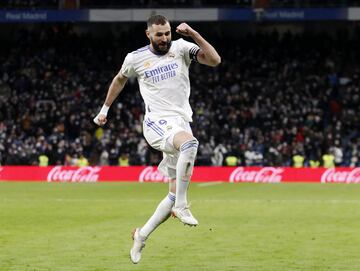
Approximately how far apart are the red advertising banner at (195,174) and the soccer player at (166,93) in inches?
957

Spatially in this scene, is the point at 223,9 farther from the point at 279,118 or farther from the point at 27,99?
the point at 27,99

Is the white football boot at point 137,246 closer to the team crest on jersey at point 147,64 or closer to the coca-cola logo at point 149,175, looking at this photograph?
the team crest on jersey at point 147,64

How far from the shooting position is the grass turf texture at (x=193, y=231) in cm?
1248

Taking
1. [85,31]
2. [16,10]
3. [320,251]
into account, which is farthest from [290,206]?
[85,31]

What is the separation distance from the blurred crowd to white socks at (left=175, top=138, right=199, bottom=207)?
27.0 m

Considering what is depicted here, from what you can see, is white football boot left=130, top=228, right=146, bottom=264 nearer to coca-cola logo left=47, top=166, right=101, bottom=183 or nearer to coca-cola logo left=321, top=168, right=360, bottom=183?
coca-cola logo left=321, top=168, right=360, bottom=183

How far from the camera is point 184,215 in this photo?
10.3 meters

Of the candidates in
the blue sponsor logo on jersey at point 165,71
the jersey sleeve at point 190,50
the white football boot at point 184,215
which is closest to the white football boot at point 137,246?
the white football boot at point 184,215

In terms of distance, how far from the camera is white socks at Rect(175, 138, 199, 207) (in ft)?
33.8

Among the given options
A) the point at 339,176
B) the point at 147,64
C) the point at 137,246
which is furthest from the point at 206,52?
the point at 339,176

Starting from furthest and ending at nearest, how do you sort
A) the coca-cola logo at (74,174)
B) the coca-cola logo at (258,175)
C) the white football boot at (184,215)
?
the coca-cola logo at (74,174), the coca-cola logo at (258,175), the white football boot at (184,215)

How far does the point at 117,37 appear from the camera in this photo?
1912 inches

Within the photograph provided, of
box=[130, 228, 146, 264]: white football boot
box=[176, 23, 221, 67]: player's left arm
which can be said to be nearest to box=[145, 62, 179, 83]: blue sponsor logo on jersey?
box=[176, 23, 221, 67]: player's left arm

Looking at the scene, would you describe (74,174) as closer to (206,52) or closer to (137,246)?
(137,246)
